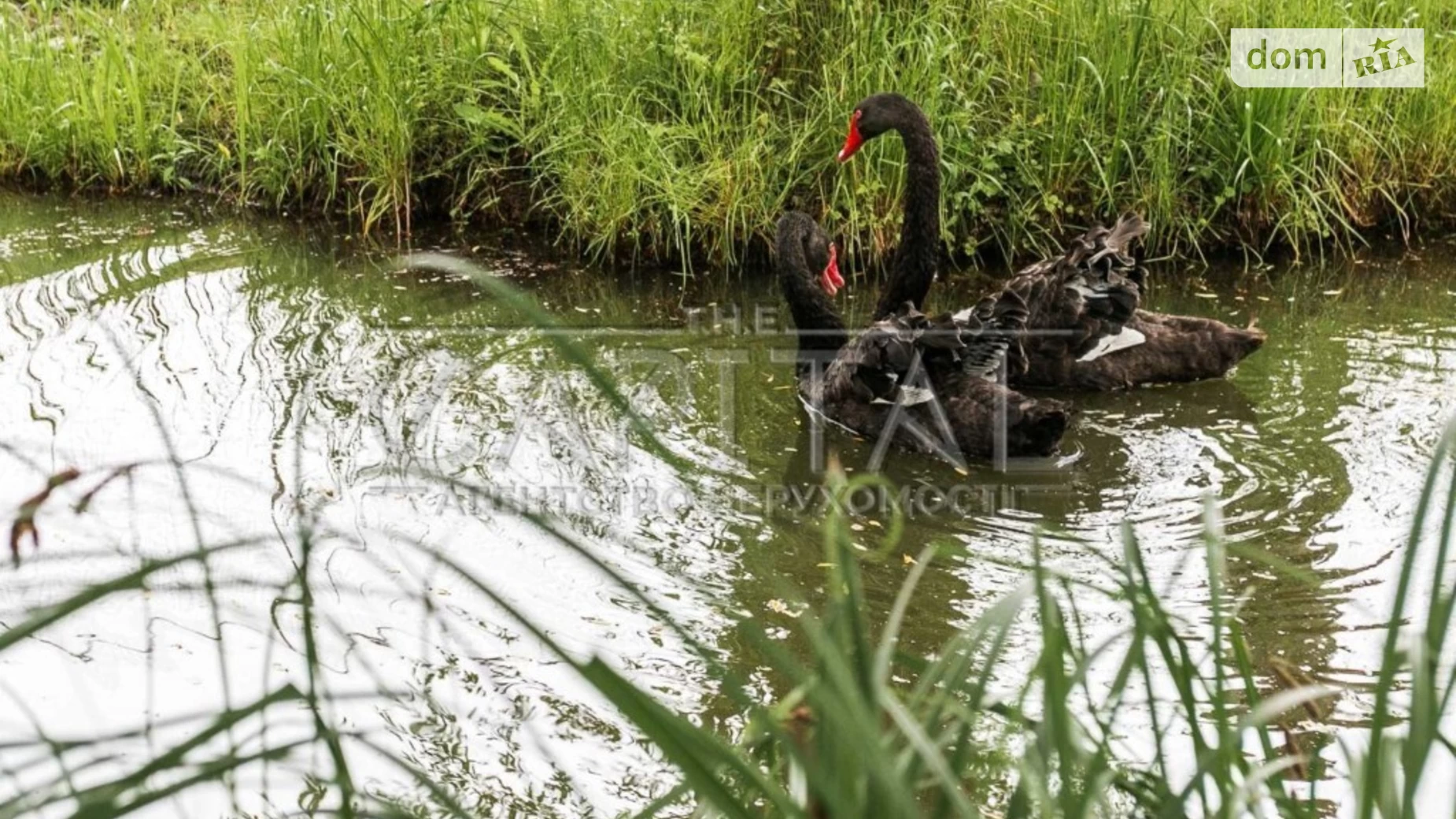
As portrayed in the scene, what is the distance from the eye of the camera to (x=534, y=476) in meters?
3.86

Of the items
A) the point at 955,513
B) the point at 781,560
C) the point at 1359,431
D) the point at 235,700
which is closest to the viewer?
the point at 235,700

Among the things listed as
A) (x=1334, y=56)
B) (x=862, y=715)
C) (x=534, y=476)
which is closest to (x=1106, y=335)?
(x=534, y=476)

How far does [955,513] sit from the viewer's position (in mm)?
3736

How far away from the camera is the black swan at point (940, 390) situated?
3.93 metres

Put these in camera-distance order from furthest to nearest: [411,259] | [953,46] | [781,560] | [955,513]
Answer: [953,46]
[955,513]
[781,560]
[411,259]

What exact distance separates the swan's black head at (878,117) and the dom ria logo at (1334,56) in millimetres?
1596

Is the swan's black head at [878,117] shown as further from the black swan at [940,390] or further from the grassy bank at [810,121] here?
the black swan at [940,390]

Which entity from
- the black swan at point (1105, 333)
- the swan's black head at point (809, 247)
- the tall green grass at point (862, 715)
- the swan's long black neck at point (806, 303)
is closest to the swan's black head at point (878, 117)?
the swan's black head at point (809, 247)

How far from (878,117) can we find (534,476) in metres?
1.77

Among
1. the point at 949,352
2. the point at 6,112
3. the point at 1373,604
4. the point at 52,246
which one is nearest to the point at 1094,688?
the point at 1373,604

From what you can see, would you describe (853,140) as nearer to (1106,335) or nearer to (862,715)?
(1106,335)

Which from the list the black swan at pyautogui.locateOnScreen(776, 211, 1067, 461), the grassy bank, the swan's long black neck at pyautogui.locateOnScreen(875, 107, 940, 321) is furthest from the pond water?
the swan's long black neck at pyautogui.locateOnScreen(875, 107, 940, 321)

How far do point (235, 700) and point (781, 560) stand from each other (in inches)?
47.9

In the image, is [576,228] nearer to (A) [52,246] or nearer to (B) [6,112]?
(A) [52,246]
